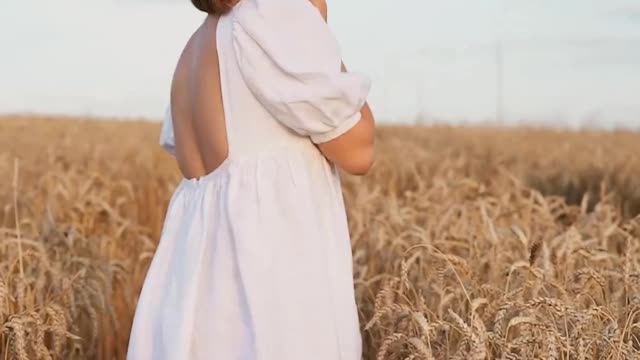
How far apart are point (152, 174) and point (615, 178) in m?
2.75

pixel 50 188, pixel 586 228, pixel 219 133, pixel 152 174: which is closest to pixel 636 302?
pixel 219 133

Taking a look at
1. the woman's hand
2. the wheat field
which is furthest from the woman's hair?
the wheat field

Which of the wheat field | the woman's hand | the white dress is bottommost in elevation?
the wheat field

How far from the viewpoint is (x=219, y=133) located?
217cm

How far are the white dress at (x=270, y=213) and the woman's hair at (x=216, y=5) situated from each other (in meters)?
0.01

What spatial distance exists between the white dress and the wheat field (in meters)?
0.32

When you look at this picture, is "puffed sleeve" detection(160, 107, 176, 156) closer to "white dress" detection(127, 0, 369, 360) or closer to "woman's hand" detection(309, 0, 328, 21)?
"white dress" detection(127, 0, 369, 360)

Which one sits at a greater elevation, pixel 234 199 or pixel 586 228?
pixel 234 199

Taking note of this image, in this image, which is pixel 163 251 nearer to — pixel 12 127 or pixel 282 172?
pixel 282 172

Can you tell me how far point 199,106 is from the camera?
2.19 metres

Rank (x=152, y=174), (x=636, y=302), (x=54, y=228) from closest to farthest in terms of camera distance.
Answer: (x=636, y=302)
(x=54, y=228)
(x=152, y=174)

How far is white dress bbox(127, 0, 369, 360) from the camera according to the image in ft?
6.93

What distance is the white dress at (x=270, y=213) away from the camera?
83.2 inches

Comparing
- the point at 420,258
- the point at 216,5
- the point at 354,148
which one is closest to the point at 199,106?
the point at 216,5
